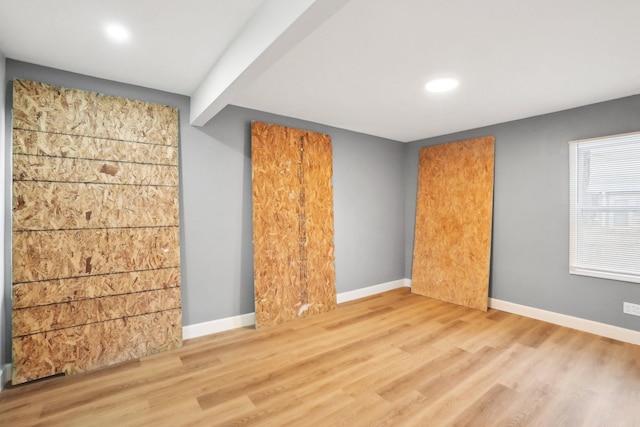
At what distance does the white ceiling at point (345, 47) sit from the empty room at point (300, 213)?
0.8 inches

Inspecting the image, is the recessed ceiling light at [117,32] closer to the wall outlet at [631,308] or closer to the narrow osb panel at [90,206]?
the narrow osb panel at [90,206]

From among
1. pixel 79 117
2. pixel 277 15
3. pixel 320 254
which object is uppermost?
pixel 277 15

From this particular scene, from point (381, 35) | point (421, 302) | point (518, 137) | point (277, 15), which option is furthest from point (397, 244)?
point (277, 15)

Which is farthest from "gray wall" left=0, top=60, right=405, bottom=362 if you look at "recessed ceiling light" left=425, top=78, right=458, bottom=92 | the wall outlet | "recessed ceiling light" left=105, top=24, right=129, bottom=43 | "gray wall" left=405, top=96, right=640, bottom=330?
the wall outlet

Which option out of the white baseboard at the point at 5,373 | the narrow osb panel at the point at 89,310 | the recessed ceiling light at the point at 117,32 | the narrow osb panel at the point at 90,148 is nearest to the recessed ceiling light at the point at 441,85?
the recessed ceiling light at the point at 117,32

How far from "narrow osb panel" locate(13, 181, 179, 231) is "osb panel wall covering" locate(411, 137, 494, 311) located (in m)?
3.52

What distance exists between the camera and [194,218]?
3008 mm

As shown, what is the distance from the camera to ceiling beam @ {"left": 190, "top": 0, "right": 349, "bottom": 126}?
128 centimetres

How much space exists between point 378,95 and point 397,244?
8.86ft

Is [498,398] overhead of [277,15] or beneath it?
beneath

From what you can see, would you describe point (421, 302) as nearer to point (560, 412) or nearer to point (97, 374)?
point (560, 412)

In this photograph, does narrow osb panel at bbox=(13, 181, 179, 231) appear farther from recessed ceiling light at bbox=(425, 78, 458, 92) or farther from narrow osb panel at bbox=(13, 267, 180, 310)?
recessed ceiling light at bbox=(425, 78, 458, 92)

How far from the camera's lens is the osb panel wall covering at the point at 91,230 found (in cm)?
225

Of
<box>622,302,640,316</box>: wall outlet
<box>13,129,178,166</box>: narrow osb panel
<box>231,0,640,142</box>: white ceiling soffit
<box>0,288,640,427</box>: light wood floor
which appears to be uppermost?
<box>231,0,640,142</box>: white ceiling soffit
